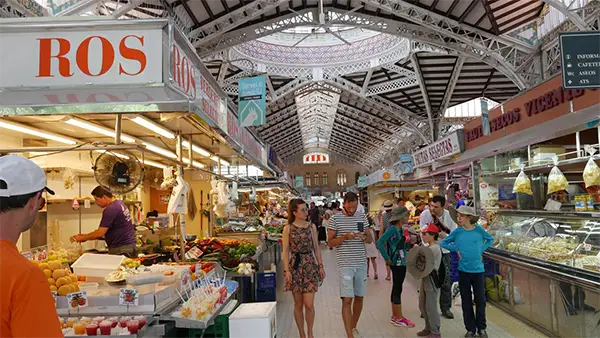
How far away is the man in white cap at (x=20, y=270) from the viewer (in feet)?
4.51

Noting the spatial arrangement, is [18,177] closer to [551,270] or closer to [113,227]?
[113,227]

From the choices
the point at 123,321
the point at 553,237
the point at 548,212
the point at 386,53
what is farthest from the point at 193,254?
the point at 386,53

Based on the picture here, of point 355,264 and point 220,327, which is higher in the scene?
point 355,264

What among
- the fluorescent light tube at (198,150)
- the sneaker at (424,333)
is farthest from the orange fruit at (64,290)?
the sneaker at (424,333)

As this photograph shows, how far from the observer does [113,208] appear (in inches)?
215

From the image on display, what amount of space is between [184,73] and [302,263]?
2.46 m

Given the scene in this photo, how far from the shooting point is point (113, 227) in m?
5.61

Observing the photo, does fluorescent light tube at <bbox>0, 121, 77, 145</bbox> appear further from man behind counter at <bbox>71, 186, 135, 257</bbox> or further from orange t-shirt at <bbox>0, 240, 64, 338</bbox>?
orange t-shirt at <bbox>0, 240, 64, 338</bbox>

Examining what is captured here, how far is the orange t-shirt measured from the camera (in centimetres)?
137

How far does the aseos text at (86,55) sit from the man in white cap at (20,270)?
1.41m

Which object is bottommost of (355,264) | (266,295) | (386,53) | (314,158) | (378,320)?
(378,320)

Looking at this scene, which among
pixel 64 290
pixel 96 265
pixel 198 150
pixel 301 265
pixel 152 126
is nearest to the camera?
pixel 64 290

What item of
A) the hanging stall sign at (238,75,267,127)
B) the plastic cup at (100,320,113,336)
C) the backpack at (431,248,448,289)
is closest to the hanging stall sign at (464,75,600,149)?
the backpack at (431,248,448,289)

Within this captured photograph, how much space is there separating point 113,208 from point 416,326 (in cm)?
383
